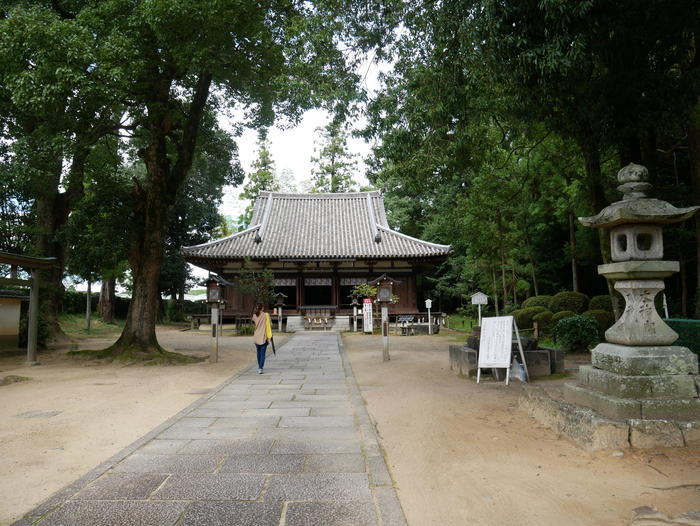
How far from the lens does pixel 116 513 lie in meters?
2.71

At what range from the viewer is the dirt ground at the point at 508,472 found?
9.20 feet

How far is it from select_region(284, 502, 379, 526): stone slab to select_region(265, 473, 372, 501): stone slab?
0.09 meters

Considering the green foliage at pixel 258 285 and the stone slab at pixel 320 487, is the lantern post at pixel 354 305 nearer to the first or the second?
the green foliage at pixel 258 285

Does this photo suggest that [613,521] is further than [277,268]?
No

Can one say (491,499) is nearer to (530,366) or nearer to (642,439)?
(642,439)

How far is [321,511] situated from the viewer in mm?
2738

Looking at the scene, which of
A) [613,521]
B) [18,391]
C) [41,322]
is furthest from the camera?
[41,322]

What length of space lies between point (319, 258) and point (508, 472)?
17460 millimetres

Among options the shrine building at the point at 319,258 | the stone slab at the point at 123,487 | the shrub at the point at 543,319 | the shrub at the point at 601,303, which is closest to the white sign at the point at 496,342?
the stone slab at the point at 123,487

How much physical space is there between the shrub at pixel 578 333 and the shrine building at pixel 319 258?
9.57 meters

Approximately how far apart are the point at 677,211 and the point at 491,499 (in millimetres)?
3282

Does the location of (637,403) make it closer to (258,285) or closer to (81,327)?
(258,285)

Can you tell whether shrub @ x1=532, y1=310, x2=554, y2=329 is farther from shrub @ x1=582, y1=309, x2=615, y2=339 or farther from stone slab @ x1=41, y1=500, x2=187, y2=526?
stone slab @ x1=41, y1=500, x2=187, y2=526

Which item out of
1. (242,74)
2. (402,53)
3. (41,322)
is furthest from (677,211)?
(41,322)
